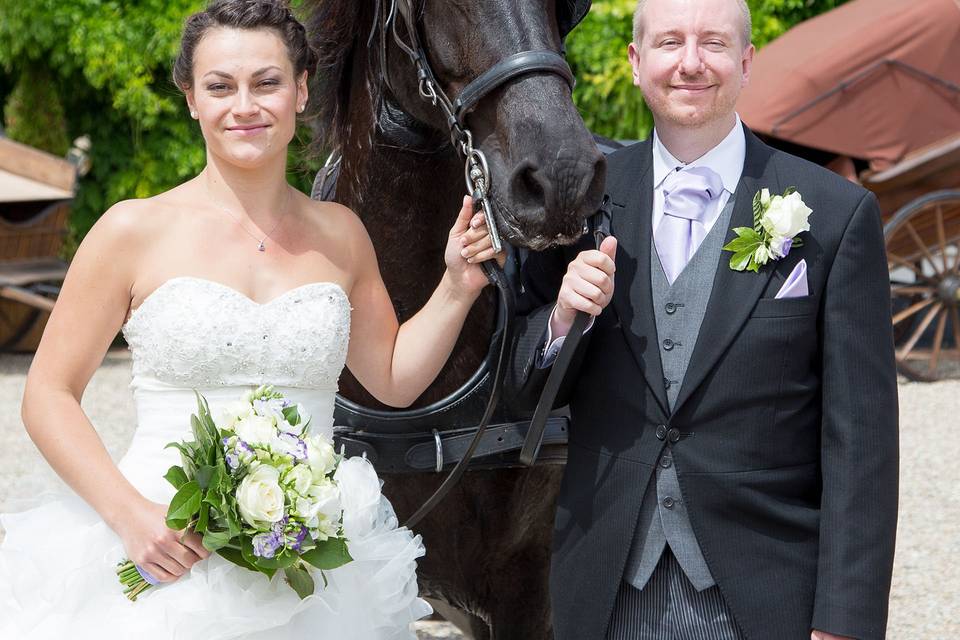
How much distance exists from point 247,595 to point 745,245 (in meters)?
1.11

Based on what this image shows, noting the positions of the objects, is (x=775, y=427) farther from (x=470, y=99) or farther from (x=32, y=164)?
(x=32, y=164)

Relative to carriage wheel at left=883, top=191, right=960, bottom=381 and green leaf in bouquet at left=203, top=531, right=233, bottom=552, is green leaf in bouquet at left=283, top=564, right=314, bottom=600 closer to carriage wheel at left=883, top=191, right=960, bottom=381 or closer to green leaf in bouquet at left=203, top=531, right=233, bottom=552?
green leaf in bouquet at left=203, top=531, right=233, bottom=552

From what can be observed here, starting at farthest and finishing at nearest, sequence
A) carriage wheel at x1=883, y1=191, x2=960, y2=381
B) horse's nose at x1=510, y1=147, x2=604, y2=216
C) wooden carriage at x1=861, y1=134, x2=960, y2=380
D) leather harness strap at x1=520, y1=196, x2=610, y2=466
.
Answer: carriage wheel at x1=883, y1=191, x2=960, y2=381
wooden carriage at x1=861, y1=134, x2=960, y2=380
leather harness strap at x1=520, y1=196, x2=610, y2=466
horse's nose at x1=510, y1=147, x2=604, y2=216

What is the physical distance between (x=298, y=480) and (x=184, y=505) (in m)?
0.19

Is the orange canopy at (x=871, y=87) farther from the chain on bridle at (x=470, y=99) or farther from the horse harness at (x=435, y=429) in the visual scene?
the chain on bridle at (x=470, y=99)

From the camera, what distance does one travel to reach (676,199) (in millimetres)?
2156

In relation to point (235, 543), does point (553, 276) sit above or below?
above

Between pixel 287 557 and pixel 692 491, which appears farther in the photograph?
pixel 692 491

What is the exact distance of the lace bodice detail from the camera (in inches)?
83.2

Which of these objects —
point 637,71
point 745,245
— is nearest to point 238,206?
point 637,71

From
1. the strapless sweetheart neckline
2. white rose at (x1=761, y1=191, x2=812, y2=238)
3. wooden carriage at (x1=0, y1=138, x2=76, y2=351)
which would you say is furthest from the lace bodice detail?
wooden carriage at (x1=0, y1=138, x2=76, y2=351)

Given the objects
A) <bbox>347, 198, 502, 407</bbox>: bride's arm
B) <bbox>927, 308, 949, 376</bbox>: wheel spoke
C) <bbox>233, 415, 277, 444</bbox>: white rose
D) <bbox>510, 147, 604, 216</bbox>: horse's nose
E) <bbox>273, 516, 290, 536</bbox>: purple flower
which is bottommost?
<bbox>927, 308, 949, 376</bbox>: wheel spoke

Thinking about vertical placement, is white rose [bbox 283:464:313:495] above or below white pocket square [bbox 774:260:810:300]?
below

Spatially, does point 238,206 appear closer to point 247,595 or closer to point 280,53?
point 280,53
